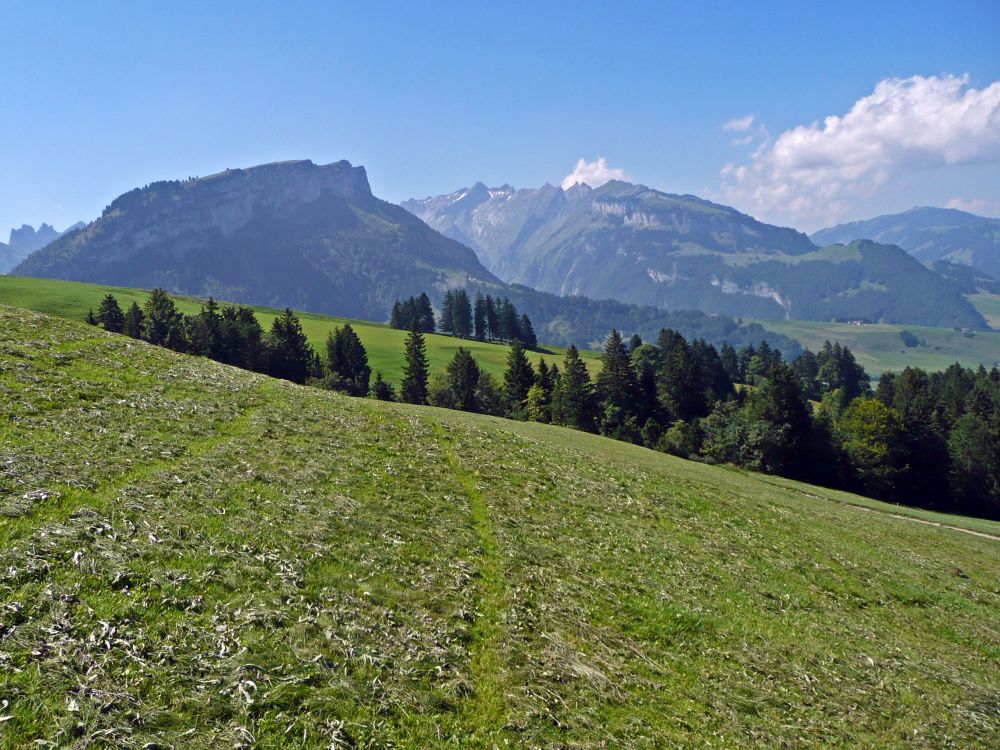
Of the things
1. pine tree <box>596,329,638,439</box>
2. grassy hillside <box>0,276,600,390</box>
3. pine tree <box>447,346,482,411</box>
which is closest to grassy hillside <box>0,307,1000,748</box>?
pine tree <box>596,329,638,439</box>

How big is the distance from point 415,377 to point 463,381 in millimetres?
11134

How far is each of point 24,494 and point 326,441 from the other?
13875 mm

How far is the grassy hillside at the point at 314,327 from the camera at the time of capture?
146m

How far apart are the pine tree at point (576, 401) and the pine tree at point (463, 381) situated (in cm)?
1890

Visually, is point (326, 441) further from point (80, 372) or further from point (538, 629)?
point (538, 629)

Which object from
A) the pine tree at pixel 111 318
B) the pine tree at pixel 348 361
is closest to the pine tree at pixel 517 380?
the pine tree at pixel 348 361

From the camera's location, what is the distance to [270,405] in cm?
3309

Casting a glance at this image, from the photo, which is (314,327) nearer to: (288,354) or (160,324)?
(288,354)

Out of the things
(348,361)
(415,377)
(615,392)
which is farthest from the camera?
(415,377)

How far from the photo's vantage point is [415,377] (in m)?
121

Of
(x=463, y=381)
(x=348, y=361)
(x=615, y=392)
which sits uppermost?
(x=348, y=361)

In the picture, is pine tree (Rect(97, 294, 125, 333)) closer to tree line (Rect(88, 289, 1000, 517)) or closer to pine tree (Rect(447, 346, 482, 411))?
tree line (Rect(88, 289, 1000, 517))

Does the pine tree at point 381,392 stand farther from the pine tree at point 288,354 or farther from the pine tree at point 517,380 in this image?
the pine tree at point 517,380

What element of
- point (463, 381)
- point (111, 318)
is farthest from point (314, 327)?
A: point (463, 381)
